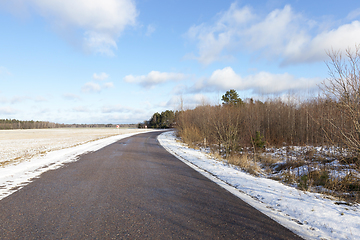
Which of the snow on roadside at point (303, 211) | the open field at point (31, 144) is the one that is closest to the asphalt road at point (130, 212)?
the snow on roadside at point (303, 211)

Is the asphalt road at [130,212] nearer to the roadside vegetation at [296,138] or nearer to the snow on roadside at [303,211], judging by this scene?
the snow on roadside at [303,211]

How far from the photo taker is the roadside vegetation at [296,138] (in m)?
5.75

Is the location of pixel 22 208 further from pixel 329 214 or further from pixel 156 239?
pixel 329 214

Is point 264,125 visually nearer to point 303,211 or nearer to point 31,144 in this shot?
point 303,211

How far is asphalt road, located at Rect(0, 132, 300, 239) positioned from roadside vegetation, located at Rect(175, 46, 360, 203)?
11.4 ft

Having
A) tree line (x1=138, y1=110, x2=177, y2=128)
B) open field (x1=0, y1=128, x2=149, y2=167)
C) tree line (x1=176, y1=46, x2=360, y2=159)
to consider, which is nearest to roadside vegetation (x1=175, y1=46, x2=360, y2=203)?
tree line (x1=176, y1=46, x2=360, y2=159)

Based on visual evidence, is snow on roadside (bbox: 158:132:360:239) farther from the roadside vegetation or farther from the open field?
the open field

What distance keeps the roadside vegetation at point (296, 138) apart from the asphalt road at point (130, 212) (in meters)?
3.47

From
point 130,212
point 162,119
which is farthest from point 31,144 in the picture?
Answer: point 162,119

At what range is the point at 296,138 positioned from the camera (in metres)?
18.3

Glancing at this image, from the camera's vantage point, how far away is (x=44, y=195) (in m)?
4.82

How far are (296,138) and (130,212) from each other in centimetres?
1848

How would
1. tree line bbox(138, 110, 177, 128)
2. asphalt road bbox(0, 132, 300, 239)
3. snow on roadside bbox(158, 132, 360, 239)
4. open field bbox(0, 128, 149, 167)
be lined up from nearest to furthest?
asphalt road bbox(0, 132, 300, 239) < snow on roadside bbox(158, 132, 360, 239) < open field bbox(0, 128, 149, 167) < tree line bbox(138, 110, 177, 128)

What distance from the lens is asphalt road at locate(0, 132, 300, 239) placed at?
3080 mm
